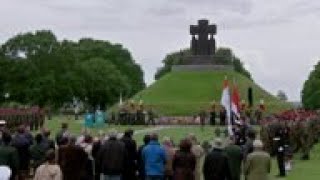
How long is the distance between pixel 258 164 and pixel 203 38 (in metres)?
72.7

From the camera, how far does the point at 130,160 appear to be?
17.4 metres

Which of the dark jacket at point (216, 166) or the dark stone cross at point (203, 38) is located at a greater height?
the dark stone cross at point (203, 38)

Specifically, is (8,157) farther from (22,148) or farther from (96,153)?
(22,148)

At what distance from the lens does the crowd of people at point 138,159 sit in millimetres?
16047

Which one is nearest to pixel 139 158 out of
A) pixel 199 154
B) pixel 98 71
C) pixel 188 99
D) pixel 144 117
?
pixel 199 154

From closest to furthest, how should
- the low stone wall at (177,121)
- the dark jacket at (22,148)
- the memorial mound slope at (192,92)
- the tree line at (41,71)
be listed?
the dark jacket at (22,148) → the low stone wall at (177,121) → the memorial mound slope at (192,92) → the tree line at (41,71)

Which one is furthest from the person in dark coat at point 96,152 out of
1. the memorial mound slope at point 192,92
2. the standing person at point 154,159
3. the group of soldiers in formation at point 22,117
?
the memorial mound slope at point 192,92

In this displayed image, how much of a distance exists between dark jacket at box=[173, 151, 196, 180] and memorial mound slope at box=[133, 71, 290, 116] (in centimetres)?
5800

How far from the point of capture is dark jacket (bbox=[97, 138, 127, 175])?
Answer: 55.4 feet

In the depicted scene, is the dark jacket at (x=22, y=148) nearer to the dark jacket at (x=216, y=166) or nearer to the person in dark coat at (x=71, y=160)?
the person in dark coat at (x=71, y=160)

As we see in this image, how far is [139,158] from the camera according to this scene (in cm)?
1755

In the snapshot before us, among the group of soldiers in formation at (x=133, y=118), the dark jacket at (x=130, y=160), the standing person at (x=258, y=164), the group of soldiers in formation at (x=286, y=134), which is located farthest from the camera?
the group of soldiers in formation at (x=133, y=118)

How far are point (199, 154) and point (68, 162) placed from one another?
3.24 m

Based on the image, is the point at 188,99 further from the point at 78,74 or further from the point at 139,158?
the point at 139,158
